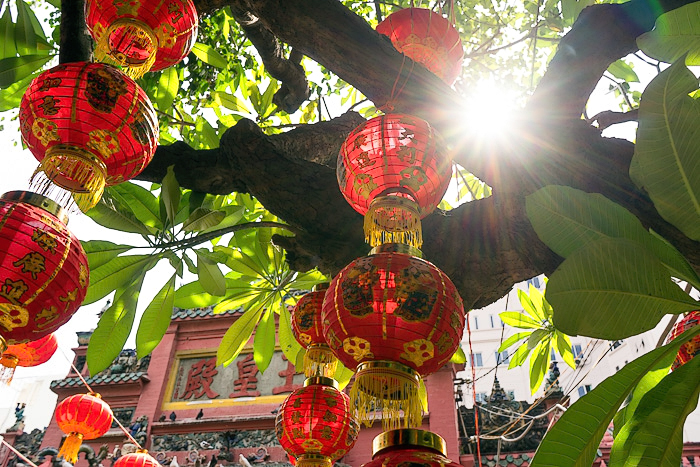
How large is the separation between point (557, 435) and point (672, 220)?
0.54 meters

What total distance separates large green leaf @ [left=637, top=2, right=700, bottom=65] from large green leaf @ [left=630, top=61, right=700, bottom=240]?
250 millimetres

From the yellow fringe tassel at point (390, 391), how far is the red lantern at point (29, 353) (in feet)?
5.35

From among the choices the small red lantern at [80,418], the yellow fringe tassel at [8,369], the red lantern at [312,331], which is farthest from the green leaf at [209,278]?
the small red lantern at [80,418]

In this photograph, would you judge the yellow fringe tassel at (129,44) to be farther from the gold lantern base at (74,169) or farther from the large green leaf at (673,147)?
the large green leaf at (673,147)

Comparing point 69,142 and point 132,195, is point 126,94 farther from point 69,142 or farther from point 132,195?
point 132,195

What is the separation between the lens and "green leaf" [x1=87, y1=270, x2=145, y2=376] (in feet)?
7.47

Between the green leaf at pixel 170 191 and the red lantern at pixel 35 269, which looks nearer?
the red lantern at pixel 35 269

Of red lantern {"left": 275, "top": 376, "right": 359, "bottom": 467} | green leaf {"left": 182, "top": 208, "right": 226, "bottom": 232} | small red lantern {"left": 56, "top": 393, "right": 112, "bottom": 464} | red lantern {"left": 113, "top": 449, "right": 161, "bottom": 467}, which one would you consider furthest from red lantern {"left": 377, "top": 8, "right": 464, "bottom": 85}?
small red lantern {"left": 56, "top": 393, "right": 112, "bottom": 464}

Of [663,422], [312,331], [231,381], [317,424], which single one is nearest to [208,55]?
[312,331]

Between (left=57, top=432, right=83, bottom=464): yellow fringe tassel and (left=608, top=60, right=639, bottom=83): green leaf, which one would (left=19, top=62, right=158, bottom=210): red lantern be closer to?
(left=608, top=60, right=639, bottom=83): green leaf

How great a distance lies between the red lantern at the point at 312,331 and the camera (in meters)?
2.03

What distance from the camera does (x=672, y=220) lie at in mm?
1217

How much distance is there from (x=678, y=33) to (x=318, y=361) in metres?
1.53

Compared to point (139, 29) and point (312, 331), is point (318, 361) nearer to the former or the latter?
point (312, 331)
